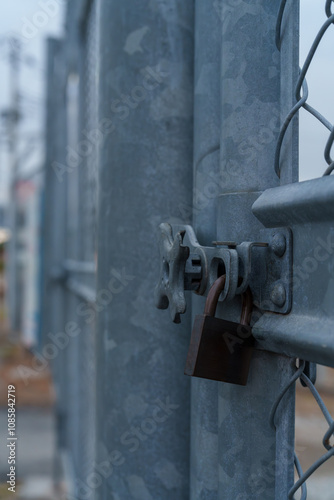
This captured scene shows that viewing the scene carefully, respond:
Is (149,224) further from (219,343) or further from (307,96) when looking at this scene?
(307,96)

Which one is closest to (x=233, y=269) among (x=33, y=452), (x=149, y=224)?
(x=149, y=224)

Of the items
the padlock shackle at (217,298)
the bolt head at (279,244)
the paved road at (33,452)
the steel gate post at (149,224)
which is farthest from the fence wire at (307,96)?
the paved road at (33,452)

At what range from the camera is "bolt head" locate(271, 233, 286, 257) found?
81 centimetres

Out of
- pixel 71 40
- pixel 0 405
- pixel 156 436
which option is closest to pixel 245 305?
pixel 156 436

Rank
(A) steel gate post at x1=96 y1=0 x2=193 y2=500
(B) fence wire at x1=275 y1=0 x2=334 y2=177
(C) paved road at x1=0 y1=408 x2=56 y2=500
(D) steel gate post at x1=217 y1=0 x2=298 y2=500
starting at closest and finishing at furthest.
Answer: (B) fence wire at x1=275 y1=0 x2=334 y2=177 < (D) steel gate post at x1=217 y1=0 x2=298 y2=500 < (A) steel gate post at x1=96 y1=0 x2=193 y2=500 < (C) paved road at x1=0 y1=408 x2=56 y2=500

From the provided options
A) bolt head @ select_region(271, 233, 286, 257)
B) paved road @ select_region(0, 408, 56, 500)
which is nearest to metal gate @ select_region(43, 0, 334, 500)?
bolt head @ select_region(271, 233, 286, 257)

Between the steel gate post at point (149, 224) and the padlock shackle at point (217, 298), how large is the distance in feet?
1.12

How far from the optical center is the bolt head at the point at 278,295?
0.81 m

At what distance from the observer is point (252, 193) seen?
91 centimetres

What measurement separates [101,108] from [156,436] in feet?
2.53

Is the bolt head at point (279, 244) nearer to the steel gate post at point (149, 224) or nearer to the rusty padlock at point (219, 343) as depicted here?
the rusty padlock at point (219, 343)

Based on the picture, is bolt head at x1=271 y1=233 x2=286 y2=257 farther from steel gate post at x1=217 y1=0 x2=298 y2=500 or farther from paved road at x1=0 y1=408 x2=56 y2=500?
paved road at x1=0 y1=408 x2=56 y2=500

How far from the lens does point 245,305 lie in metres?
0.88

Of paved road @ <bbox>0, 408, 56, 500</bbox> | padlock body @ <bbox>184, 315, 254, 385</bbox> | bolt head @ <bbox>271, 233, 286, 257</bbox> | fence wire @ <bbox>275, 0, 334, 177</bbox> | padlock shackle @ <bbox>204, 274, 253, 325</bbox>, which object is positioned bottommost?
paved road @ <bbox>0, 408, 56, 500</bbox>
